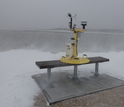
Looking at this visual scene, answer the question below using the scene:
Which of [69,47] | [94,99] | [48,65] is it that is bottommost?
[94,99]

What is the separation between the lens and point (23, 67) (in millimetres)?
6316

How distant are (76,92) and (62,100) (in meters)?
0.62

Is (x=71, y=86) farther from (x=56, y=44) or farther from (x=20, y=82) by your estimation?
(x=56, y=44)

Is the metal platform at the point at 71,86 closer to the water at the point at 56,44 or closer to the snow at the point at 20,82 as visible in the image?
the snow at the point at 20,82

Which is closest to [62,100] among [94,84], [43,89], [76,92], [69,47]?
[76,92]

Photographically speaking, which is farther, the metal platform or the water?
the water

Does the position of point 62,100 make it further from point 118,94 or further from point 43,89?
point 118,94

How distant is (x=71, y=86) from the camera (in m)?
4.30

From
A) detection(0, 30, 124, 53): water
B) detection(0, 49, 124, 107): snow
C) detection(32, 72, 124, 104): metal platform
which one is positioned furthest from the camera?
detection(0, 30, 124, 53): water

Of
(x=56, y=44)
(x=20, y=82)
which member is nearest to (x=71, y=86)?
(x=20, y=82)

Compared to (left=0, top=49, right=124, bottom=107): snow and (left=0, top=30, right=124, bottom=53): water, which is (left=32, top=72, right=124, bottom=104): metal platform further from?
(left=0, top=30, right=124, bottom=53): water

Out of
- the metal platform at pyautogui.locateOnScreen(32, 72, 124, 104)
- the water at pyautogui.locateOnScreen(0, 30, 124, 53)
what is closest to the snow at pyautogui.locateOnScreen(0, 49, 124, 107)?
the metal platform at pyautogui.locateOnScreen(32, 72, 124, 104)

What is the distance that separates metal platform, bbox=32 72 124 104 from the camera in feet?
12.0

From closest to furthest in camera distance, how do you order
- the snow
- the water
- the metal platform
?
the snow → the metal platform → the water
